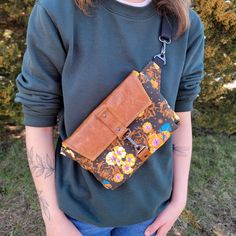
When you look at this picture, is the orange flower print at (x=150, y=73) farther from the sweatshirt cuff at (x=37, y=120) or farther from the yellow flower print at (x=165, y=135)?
the sweatshirt cuff at (x=37, y=120)

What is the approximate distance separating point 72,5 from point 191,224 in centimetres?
217

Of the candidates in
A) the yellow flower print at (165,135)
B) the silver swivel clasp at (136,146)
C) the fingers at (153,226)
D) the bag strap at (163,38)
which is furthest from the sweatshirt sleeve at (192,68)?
the fingers at (153,226)

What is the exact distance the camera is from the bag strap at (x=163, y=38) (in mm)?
1201

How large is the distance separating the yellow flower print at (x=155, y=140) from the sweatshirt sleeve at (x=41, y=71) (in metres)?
0.35

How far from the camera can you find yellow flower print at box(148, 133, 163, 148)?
4.02ft

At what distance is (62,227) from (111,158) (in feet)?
1.09

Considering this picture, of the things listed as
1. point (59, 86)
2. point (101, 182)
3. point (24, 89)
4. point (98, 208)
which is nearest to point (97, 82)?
point (59, 86)

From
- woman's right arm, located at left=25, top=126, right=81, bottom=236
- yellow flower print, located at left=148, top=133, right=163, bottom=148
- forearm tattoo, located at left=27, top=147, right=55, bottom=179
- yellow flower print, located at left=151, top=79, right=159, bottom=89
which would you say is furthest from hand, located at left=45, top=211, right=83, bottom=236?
yellow flower print, located at left=151, top=79, right=159, bottom=89

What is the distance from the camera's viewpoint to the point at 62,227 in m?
1.28

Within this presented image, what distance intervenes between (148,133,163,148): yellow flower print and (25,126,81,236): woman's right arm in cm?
36

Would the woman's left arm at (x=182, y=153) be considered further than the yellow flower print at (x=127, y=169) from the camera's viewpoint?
Yes

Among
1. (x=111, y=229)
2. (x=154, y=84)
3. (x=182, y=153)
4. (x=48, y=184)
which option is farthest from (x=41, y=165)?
(x=182, y=153)

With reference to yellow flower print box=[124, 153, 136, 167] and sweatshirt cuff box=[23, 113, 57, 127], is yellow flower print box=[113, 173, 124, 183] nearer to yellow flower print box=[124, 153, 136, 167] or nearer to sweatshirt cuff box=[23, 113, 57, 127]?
yellow flower print box=[124, 153, 136, 167]

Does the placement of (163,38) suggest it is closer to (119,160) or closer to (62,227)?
(119,160)
